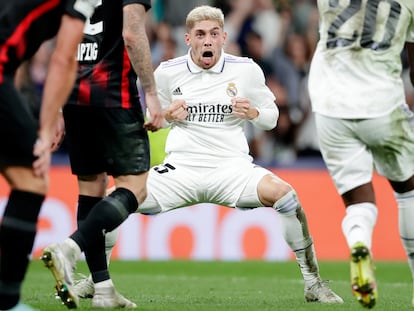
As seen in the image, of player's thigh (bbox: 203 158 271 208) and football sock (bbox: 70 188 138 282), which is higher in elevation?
football sock (bbox: 70 188 138 282)

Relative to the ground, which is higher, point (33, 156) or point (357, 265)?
point (33, 156)

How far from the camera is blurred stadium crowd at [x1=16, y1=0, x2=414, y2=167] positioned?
51.6 ft

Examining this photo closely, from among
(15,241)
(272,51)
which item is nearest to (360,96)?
(15,241)

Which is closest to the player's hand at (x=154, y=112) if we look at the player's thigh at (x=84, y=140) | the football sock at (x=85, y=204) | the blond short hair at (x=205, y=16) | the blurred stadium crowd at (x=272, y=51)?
the player's thigh at (x=84, y=140)

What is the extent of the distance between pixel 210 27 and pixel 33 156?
306cm

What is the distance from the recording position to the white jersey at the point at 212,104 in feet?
26.6

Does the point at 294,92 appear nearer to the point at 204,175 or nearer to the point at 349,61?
the point at 204,175

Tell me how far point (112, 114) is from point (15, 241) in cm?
138

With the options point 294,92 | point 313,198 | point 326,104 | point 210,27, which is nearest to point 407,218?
point 326,104

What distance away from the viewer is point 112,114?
6574 millimetres

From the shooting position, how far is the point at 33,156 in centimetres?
545

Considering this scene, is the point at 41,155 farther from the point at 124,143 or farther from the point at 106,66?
the point at 106,66

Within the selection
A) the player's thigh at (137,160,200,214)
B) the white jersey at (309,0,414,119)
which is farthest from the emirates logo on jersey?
the white jersey at (309,0,414,119)

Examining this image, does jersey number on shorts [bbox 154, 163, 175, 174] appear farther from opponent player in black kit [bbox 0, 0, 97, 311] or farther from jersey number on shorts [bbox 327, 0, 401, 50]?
opponent player in black kit [bbox 0, 0, 97, 311]
